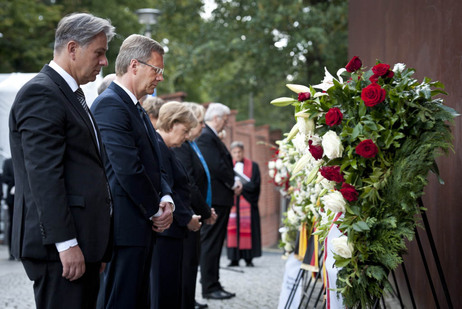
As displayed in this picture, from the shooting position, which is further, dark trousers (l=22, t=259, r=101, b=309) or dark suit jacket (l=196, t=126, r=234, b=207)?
dark suit jacket (l=196, t=126, r=234, b=207)

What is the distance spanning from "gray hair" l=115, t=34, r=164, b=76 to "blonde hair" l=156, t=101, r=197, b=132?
3.92 ft

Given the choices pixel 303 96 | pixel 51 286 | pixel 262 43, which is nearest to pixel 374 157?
pixel 303 96

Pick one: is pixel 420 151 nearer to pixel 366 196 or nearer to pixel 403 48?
pixel 366 196

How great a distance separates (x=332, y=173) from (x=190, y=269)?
2734mm

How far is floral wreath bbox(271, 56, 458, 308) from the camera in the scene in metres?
3.63

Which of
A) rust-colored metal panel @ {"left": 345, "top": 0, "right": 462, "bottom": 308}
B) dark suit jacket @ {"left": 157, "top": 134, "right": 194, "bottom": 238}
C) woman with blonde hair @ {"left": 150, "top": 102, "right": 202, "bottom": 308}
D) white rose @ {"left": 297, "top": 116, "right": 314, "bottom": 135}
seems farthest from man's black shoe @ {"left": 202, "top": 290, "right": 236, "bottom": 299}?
white rose @ {"left": 297, "top": 116, "right": 314, "bottom": 135}

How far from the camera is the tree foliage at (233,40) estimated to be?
18.9m

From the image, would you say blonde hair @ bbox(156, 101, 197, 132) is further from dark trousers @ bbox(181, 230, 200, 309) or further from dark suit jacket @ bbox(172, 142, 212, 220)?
dark trousers @ bbox(181, 230, 200, 309)

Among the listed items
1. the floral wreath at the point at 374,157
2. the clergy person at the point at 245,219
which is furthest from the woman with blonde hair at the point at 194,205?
the clergy person at the point at 245,219

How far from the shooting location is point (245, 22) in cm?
1981

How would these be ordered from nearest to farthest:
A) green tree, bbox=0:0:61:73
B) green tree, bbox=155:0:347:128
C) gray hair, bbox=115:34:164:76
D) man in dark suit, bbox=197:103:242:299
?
1. gray hair, bbox=115:34:164:76
2. man in dark suit, bbox=197:103:242:299
3. green tree, bbox=155:0:347:128
4. green tree, bbox=0:0:61:73

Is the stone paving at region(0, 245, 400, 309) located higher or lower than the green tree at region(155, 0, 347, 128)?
lower

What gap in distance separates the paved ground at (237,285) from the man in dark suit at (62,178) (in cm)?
459

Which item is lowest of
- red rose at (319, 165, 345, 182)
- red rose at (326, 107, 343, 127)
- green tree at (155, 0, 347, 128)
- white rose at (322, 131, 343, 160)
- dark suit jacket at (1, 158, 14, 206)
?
red rose at (319, 165, 345, 182)
